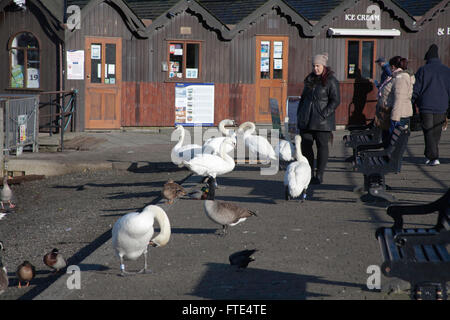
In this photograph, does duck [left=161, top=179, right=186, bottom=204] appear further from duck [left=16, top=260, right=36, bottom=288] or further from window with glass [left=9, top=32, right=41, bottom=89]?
window with glass [left=9, top=32, right=41, bottom=89]

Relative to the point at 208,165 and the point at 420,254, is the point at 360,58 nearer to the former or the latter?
the point at 208,165

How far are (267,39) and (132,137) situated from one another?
18.5 feet

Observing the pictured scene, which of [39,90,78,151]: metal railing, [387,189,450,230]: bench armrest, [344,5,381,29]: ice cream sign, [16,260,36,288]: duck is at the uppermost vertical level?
[344,5,381,29]: ice cream sign

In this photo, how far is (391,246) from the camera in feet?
17.9

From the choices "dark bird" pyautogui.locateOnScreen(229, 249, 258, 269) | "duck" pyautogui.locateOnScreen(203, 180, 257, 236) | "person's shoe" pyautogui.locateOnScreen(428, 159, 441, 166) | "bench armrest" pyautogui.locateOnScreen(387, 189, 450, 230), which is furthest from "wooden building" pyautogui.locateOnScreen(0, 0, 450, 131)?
"bench armrest" pyautogui.locateOnScreen(387, 189, 450, 230)

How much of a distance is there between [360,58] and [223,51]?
448cm

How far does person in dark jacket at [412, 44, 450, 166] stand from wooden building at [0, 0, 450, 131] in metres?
9.55

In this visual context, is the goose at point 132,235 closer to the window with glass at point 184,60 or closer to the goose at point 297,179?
the goose at point 297,179

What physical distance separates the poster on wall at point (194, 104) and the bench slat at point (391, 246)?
15672mm

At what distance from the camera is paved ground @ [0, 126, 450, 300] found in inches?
233

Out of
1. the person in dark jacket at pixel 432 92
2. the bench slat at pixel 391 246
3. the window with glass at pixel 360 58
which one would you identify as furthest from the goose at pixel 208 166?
the window with glass at pixel 360 58

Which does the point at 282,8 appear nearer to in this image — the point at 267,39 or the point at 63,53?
the point at 267,39

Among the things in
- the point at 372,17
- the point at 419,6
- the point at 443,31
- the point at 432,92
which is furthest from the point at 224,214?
the point at 419,6

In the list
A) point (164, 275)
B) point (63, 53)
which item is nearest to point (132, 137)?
point (63, 53)
